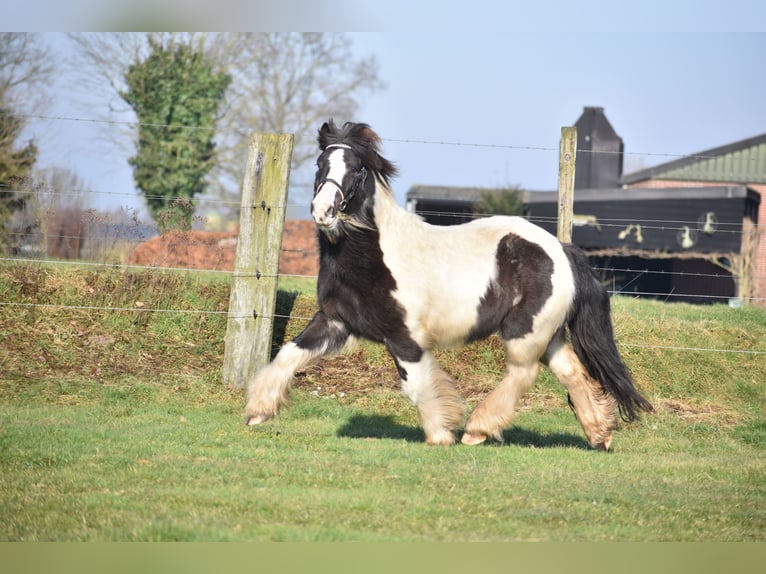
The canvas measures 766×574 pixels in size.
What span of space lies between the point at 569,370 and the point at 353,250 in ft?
7.23

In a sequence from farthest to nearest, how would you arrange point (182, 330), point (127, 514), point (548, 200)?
point (548, 200), point (182, 330), point (127, 514)

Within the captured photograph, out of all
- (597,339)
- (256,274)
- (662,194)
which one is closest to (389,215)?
(597,339)

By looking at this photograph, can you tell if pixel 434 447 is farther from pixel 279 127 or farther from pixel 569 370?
pixel 279 127

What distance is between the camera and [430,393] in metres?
7.33

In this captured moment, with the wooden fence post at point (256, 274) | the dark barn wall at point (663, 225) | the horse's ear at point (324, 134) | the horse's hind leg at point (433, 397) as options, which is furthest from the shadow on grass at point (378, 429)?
the dark barn wall at point (663, 225)

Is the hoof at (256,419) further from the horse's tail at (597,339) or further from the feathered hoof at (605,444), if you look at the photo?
the feathered hoof at (605,444)

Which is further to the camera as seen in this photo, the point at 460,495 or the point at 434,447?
the point at 434,447

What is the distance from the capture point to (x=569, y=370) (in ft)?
26.1

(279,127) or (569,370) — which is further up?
(279,127)

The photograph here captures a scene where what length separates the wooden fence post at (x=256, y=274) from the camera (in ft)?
32.6

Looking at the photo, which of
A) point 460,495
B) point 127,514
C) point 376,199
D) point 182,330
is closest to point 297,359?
point 376,199

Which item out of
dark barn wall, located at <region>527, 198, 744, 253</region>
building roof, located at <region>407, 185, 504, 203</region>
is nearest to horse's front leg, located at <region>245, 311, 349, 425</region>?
dark barn wall, located at <region>527, 198, 744, 253</region>

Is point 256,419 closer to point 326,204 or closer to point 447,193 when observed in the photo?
point 326,204

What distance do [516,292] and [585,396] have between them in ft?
3.67
